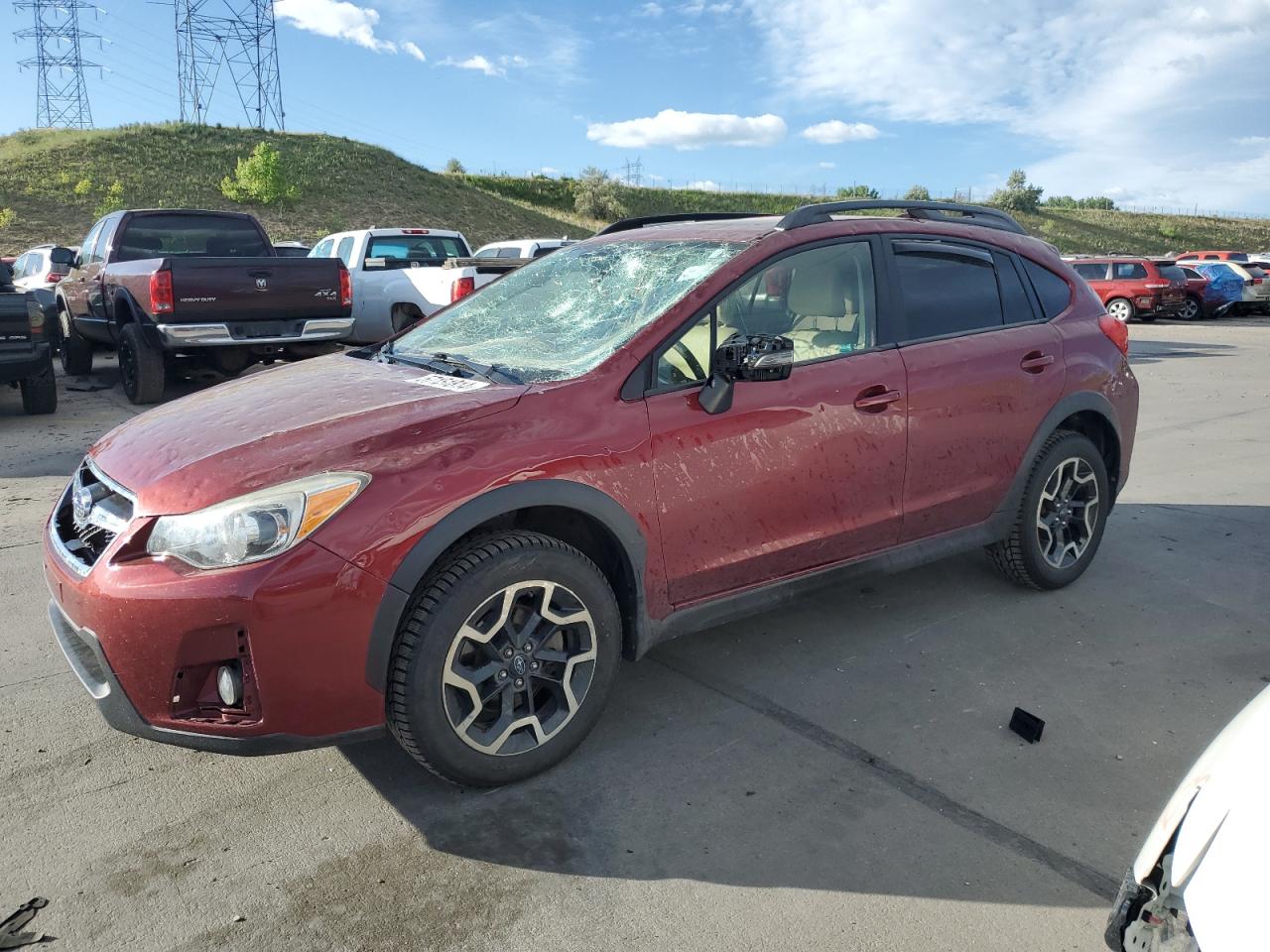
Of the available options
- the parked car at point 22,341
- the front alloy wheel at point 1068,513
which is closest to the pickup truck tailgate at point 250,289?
the parked car at point 22,341

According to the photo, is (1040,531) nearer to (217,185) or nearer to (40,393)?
(40,393)

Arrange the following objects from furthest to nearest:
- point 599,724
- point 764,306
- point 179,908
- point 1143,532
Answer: point 1143,532, point 764,306, point 599,724, point 179,908

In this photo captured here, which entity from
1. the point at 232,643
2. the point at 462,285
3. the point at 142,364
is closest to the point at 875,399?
the point at 232,643

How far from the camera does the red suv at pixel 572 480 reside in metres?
2.66

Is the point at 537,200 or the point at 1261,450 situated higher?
the point at 537,200

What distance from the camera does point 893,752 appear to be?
3.26m

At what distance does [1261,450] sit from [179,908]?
8.59 metres

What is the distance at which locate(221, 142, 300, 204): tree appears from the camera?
4597 cm

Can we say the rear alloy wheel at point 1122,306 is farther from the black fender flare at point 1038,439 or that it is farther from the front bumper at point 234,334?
the black fender flare at point 1038,439

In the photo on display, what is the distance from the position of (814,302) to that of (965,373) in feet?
2.51

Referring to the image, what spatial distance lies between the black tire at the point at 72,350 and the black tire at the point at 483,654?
10.9 metres

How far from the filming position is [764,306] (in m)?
3.76

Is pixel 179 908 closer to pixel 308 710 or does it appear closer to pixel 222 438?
pixel 308 710

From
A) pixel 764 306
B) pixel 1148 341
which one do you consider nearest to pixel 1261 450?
pixel 764 306
